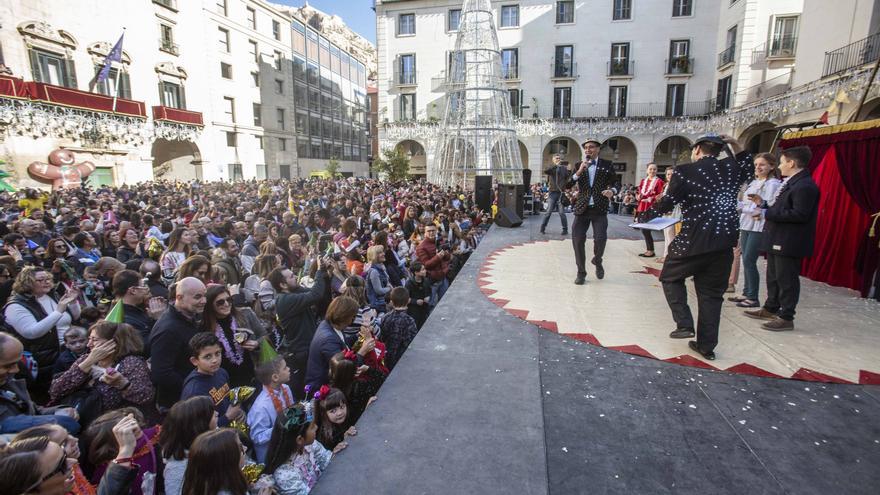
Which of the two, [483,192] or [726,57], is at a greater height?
[726,57]

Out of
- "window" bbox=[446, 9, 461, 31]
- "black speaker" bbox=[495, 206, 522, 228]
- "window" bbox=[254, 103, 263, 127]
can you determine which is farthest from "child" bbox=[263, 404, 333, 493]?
"window" bbox=[254, 103, 263, 127]

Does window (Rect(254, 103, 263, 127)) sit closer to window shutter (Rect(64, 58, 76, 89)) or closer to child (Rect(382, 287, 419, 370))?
window shutter (Rect(64, 58, 76, 89))

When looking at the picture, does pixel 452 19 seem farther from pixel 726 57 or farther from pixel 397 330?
pixel 397 330

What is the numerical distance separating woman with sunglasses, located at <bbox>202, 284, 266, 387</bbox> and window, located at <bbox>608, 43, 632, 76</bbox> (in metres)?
29.7

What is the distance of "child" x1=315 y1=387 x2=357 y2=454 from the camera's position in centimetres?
264

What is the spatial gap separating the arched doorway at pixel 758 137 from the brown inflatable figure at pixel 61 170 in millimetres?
33062

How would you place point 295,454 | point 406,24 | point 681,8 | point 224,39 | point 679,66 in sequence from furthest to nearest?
1. point 224,39
2. point 406,24
3. point 679,66
4. point 681,8
5. point 295,454

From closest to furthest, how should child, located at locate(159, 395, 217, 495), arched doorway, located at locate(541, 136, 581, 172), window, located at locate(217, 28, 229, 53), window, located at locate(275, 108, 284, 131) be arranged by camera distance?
child, located at locate(159, 395, 217, 495), arched doorway, located at locate(541, 136, 581, 172), window, located at locate(217, 28, 229, 53), window, located at locate(275, 108, 284, 131)

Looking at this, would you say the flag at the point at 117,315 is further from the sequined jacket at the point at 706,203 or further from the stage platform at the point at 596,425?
the sequined jacket at the point at 706,203

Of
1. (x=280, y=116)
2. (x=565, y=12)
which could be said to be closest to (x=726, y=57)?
(x=565, y=12)

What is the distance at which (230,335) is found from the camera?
10.6 ft

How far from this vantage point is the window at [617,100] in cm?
2742

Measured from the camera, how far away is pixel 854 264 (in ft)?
17.9

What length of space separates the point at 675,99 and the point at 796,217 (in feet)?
89.4
